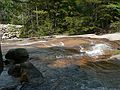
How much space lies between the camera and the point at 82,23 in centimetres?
2516

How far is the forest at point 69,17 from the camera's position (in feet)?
80.2

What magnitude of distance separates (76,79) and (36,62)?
3.31 m

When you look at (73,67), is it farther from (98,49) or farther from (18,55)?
(98,49)

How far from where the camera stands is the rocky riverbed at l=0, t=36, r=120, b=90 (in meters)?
8.79

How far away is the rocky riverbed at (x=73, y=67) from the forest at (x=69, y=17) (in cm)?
658

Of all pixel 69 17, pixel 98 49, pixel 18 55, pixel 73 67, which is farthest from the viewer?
pixel 69 17

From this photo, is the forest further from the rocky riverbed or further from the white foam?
the white foam

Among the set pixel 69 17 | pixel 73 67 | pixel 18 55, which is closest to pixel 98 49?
pixel 73 67

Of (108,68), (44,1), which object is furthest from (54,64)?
(44,1)

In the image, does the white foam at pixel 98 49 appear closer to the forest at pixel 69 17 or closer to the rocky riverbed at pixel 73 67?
the rocky riverbed at pixel 73 67

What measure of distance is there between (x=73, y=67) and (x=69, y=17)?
44.2 feet

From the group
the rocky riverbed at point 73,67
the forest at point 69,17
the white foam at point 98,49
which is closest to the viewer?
the rocky riverbed at point 73,67

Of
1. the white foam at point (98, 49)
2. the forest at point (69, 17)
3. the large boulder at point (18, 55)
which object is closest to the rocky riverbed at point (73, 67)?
the white foam at point (98, 49)

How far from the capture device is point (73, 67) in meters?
11.4
